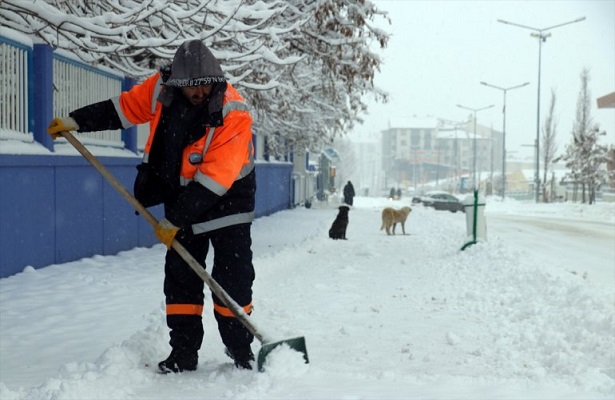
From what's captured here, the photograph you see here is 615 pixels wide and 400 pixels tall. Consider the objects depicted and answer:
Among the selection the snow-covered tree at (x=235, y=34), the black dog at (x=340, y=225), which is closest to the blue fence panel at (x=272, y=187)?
the black dog at (x=340, y=225)

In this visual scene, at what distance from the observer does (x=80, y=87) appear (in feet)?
29.4

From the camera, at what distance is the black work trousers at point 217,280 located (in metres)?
4.02

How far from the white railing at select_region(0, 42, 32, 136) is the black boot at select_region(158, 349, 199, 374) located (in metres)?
4.20

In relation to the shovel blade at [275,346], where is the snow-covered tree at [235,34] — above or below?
above

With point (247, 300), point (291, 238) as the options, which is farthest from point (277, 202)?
point (247, 300)

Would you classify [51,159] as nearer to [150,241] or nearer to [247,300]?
[150,241]

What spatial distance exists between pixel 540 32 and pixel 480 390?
39.1m

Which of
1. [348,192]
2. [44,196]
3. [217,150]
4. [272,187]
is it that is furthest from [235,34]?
[348,192]

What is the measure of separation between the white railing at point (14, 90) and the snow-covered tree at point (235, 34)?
31 centimetres

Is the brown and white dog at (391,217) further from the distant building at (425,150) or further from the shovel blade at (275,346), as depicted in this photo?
the distant building at (425,150)

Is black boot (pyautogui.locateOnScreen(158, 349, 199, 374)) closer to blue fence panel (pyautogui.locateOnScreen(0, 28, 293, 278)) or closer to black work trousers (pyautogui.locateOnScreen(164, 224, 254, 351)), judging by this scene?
black work trousers (pyautogui.locateOnScreen(164, 224, 254, 351))

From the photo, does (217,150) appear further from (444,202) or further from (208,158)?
(444,202)

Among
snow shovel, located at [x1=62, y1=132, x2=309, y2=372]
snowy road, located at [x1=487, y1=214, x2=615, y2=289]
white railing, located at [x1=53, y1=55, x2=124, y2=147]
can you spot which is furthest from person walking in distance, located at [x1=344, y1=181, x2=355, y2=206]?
snow shovel, located at [x1=62, y1=132, x2=309, y2=372]

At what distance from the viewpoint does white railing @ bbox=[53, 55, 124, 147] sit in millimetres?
8375
